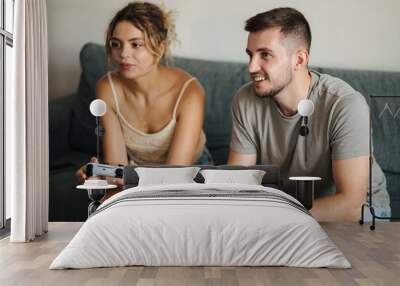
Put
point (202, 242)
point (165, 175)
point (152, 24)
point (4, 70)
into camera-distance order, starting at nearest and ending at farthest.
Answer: point (202, 242)
point (4, 70)
point (165, 175)
point (152, 24)

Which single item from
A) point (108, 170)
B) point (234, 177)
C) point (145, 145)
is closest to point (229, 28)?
point (145, 145)

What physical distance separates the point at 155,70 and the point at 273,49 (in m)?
1.48

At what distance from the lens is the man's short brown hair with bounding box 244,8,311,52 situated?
25.2 ft

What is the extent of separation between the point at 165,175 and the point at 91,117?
Answer: 1.47 metres

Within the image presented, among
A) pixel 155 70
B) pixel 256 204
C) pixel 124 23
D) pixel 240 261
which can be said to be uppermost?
pixel 124 23

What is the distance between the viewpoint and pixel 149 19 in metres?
7.80

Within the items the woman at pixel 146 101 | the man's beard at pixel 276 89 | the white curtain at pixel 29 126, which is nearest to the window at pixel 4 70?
the white curtain at pixel 29 126

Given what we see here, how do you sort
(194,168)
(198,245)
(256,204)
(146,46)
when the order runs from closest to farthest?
(198,245), (256,204), (194,168), (146,46)

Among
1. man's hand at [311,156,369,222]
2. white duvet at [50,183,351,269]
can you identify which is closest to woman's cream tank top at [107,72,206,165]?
man's hand at [311,156,369,222]

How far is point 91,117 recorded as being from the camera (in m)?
7.78

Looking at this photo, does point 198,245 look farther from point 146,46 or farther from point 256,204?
point 146,46

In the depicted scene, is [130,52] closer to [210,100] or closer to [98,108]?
[98,108]

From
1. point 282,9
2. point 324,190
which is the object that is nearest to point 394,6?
point 282,9

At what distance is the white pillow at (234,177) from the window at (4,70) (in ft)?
7.29
